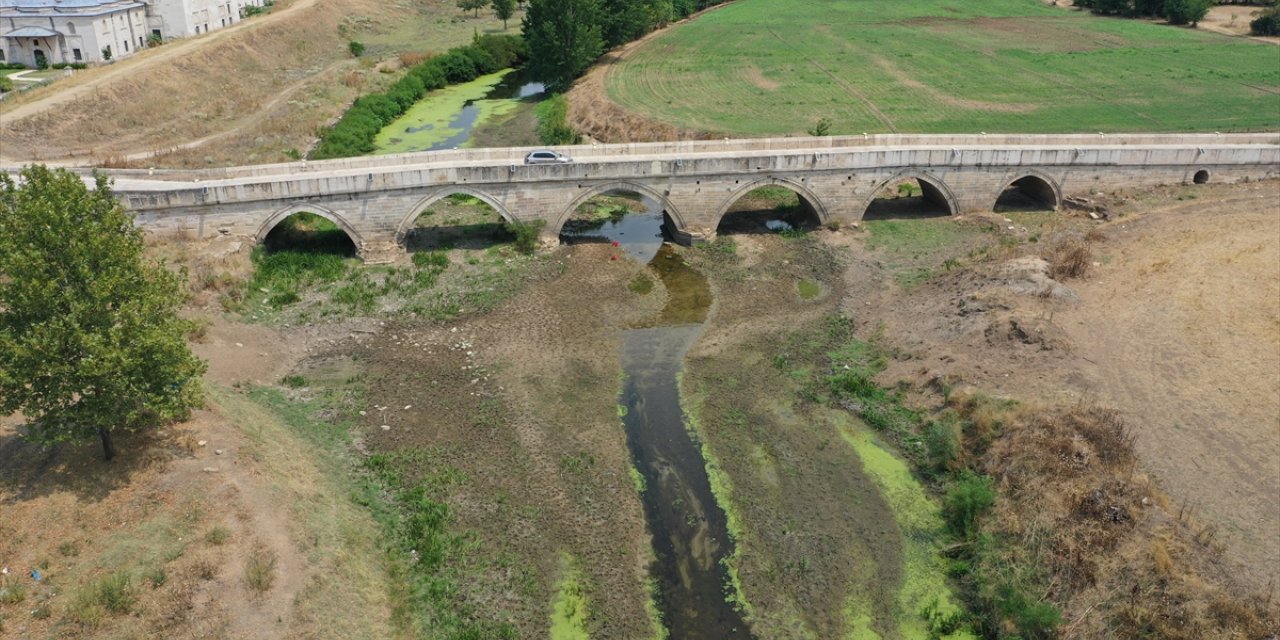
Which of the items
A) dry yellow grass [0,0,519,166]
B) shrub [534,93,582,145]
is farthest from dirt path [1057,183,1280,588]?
dry yellow grass [0,0,519,166]

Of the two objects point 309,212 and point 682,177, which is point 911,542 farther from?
point 309,212

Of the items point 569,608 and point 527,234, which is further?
point 527,234

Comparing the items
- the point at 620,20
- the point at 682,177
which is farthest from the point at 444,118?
the point at 682,177

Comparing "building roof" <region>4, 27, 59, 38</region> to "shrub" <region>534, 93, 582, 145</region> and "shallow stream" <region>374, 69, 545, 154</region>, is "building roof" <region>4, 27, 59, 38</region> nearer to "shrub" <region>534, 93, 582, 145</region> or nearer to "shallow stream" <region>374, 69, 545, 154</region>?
"shallow stream" <region>374, 69, 545, 154</region>

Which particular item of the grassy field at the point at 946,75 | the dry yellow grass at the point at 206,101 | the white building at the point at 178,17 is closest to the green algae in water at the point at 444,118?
the dry yellow grass at the point at 206,101

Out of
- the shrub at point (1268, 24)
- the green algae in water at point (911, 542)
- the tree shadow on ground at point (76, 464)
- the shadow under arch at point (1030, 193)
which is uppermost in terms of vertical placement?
the shrub at point (1268, 24)

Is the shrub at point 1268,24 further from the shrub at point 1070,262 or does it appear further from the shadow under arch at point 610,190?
the shadow under arch at point 610,190
